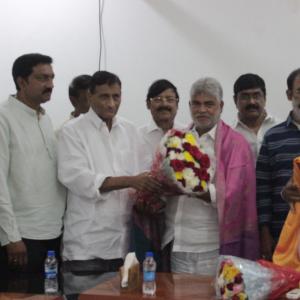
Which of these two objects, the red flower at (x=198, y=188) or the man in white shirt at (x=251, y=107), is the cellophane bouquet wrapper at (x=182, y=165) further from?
the man in white shirt at (x=251, y=107)

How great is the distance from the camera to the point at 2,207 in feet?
9.04

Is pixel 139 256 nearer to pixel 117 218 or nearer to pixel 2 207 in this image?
pixel 117 218

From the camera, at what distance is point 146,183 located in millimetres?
2723

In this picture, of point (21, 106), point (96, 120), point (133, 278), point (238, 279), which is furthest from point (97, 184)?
point (238, 279)

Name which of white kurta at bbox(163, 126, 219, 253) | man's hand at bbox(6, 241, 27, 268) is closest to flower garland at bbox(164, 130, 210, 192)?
white kurta at bbox(163, 126, 219, 253)

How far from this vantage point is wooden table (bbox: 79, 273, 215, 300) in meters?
2.07

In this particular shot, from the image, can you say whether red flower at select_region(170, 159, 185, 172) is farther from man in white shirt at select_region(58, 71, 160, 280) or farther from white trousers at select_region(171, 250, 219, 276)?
white trousers at select_region(171, 250, 219, 276)

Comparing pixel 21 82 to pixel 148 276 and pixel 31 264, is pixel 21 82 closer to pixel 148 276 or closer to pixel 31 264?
pixel 31 264

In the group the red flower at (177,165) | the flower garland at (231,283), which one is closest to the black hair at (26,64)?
the red flower at (177,165)

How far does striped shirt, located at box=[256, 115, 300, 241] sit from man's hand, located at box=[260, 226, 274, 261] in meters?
0.03

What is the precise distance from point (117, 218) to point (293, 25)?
8.16 feet

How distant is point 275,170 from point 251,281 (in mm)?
1036

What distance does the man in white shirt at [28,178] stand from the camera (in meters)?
2.79

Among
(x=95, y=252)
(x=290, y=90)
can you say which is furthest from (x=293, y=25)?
(x=95, y=252)
